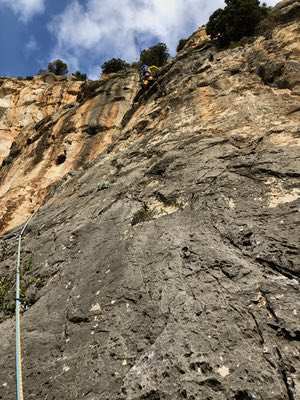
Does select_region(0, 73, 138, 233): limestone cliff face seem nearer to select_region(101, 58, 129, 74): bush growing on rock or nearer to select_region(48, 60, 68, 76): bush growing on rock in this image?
select_region(101, 58, 129, 74): bush growing on rock

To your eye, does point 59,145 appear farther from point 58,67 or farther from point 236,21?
point 58,67

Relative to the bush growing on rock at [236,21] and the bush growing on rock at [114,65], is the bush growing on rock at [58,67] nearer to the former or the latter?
the bush growing on rock at [114,65]

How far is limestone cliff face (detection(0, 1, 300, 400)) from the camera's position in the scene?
5.09 meters

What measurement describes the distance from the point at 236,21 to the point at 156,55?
15966mm

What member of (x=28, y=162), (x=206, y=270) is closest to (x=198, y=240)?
(x=206, y=270)

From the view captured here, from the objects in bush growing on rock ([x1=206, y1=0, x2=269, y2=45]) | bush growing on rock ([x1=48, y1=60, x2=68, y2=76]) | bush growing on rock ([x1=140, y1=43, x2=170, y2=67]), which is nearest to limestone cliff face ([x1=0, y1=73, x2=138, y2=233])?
bush growing on rock ([x1=206, y1=0, x2=269, y2=45])

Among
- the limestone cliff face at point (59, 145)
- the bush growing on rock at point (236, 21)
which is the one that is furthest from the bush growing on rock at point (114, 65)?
the bush growing on rock at point (236, 21)

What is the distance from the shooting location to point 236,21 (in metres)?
17.5

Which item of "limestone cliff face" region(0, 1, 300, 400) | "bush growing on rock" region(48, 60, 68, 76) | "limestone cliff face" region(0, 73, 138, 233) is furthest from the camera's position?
"bush growing on rock" region(48, 60, 68, 76)

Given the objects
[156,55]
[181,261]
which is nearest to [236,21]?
[181,261]

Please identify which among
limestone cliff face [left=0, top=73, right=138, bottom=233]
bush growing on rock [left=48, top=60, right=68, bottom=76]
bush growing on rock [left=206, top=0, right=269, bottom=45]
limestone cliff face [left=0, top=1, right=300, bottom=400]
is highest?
bush growing on rock [left=48, top=60, right=68, bottom=76]

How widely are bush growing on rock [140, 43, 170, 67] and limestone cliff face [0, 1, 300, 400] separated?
1972 cm

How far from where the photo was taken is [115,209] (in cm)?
901

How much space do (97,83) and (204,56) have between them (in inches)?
392
